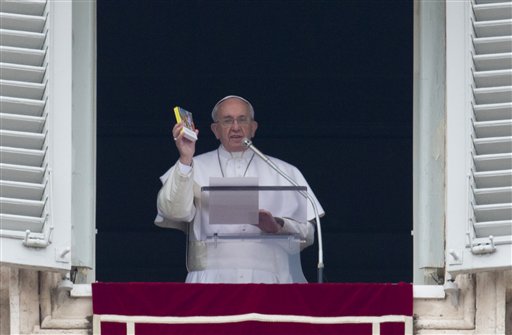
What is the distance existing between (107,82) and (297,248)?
351 centimetres

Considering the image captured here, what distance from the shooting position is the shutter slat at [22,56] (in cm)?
956

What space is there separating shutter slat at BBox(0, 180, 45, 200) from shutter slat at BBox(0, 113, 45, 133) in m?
0.20

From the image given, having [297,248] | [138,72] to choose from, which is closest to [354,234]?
[138,72]

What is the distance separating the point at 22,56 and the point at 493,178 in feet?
5.65

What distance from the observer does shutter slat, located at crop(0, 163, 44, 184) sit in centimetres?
945

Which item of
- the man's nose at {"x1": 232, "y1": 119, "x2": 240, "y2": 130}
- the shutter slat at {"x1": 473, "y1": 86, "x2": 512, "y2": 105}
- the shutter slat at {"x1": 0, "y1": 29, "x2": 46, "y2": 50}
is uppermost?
the shutter slat at {"x1": 0, "y1": 29, "x2": 46, "y2": 50}

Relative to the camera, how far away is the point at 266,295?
938 centimetres

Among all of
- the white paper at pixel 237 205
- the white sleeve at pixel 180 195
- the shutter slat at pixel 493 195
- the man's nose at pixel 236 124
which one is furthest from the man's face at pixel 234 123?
the shutter slat at pixel 493 195

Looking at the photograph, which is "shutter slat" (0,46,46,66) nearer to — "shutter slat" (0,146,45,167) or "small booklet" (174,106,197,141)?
"shutter slat" (0,146,45,167)

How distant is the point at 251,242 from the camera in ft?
32.6

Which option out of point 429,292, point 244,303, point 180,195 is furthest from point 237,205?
point 429,292

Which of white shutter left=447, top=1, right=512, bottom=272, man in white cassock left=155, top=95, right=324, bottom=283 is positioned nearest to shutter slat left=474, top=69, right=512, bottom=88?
white shutter left=447, top=1, right=512, bottom=272

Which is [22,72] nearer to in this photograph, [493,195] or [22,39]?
[22,39]

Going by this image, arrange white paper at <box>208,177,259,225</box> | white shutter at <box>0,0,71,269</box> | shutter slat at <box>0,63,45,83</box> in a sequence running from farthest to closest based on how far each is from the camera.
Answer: white paper at <box>208,177,259,225</box> < shutter slat at <box>0,63,45,83</box> < white shutter at <box>0,0,71,269</box>
